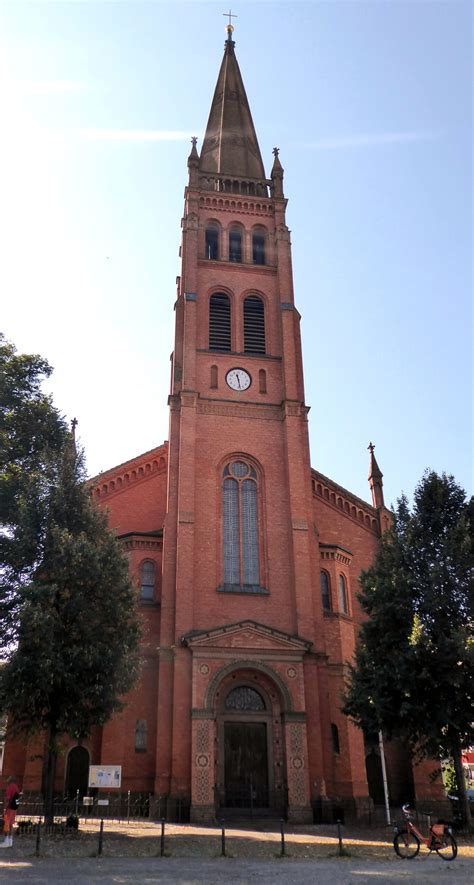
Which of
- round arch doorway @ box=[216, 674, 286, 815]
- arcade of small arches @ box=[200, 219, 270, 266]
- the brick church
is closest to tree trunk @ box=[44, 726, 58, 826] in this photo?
the brick church

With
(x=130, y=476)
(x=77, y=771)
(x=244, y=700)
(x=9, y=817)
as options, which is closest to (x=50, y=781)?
(x=9, y=817)

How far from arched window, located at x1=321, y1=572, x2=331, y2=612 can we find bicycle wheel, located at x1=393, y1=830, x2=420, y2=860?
1414cm

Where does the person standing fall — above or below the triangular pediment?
below

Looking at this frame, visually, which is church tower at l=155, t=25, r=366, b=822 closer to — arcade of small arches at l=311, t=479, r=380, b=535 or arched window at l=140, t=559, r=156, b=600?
arched window at l=140, t=559, r=156, b=600

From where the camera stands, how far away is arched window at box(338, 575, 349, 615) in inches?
1332

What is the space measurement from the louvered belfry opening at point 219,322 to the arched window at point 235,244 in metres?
3.08

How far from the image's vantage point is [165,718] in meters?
28.1

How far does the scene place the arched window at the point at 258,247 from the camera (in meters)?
40.5

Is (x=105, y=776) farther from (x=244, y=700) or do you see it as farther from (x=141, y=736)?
(x=244, y=700)

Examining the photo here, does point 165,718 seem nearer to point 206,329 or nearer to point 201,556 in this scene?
point 201,556

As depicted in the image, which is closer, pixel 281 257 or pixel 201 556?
pixel 201 556

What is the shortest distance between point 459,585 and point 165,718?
41.9 ft

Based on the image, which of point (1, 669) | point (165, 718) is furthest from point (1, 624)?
point (165, 718)

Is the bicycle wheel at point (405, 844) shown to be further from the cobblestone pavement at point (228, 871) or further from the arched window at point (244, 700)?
the arched window at point (244, 700)
